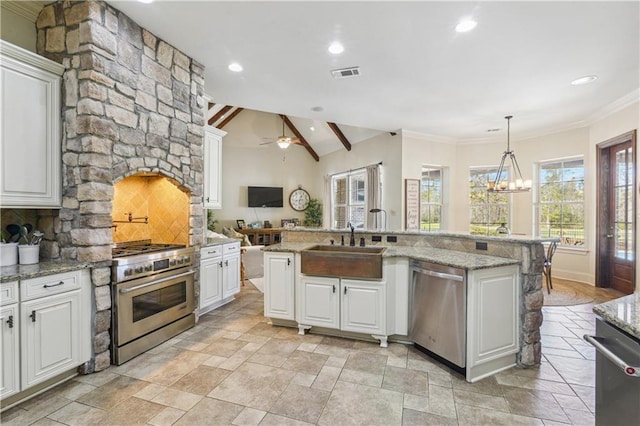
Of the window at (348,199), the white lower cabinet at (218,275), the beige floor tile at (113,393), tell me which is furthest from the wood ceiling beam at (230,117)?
the beige floor tile at (113,393)

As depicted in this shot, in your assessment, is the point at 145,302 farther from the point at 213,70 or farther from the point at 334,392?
the point at 213,70

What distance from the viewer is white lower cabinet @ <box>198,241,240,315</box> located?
363 cm

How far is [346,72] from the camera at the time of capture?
11.6ft

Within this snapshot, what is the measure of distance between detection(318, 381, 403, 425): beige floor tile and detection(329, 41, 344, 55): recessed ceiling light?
302 centimetres

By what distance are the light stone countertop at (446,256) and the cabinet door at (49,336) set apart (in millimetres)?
1737

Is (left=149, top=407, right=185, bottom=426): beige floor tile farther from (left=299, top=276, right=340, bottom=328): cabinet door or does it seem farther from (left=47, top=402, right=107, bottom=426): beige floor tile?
(left=299, top=276, right=340, bottom=328): cabinet door

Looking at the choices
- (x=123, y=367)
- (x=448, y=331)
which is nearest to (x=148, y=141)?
(x=123, y=367)

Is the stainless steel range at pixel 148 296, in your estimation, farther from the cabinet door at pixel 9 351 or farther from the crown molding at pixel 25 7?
the crown molding at pixel 25 7

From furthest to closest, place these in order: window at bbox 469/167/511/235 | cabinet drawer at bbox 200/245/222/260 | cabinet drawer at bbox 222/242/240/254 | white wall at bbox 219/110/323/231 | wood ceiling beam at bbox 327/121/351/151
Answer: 1. white wall at bbox 219/110/323/231
2. wood ceiling beam at bbox 327/121/351/151
3. window at bbox 469/167/511/235
4. cabinet drawer at bbox 222/242/240/254
5. cabinet drawer at bbox 200/245/222/260

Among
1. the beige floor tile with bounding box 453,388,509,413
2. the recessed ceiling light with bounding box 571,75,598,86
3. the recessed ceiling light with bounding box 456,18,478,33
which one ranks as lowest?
the beige floor tile with bounding box 453,388,509,413

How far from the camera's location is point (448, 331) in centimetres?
249

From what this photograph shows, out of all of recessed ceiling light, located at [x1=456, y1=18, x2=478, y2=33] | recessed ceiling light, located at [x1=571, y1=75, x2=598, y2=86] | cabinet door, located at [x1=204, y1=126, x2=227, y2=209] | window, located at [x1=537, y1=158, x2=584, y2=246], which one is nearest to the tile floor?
cabinet door, located at [x1=204, y1=126, x2=227, y2=209]

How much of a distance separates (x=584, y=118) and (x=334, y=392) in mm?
6246

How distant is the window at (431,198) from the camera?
683 centimetres
